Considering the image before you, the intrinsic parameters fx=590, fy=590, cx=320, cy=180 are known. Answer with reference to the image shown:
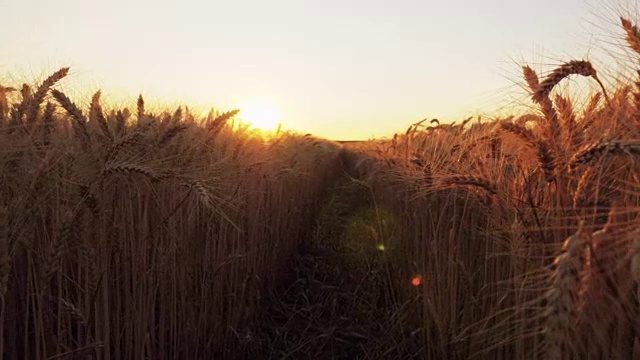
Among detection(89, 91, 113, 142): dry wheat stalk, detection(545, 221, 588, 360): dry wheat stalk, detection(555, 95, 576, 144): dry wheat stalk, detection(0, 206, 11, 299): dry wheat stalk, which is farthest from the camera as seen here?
detection(89, 91, 113, 142): dry wheat stalk

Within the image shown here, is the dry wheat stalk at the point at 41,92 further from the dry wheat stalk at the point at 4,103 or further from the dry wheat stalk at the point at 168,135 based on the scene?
the dry wheat stalk at the point at 168,135

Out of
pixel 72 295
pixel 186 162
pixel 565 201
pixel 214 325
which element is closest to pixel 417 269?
pixel 214 325

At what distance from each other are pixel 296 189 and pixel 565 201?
3841mm

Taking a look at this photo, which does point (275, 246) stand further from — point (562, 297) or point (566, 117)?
point (562, 297)

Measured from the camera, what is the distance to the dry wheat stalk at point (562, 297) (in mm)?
864

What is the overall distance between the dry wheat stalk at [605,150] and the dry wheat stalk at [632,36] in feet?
1.27

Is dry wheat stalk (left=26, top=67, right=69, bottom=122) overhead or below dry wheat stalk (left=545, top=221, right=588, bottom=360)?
overhead

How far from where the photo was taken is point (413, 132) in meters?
4.25

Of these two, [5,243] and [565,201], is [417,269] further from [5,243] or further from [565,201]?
[5,243]

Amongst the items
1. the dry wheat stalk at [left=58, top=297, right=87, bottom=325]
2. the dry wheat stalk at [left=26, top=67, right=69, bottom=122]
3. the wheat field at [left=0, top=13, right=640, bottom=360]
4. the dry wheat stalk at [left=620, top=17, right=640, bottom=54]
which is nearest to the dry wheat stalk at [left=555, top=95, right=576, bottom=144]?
the wheat field at [left=0, top=13, right=640, bottom=360]

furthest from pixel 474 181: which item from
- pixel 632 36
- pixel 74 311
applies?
pixel 74 311

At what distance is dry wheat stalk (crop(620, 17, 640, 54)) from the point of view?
1507 millimetres

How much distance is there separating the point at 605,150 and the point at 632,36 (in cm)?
47

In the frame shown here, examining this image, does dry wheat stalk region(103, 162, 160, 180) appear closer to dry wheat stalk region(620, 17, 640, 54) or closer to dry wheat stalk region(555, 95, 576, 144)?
dry wheat stalk region(555, 95, 576, 144)
